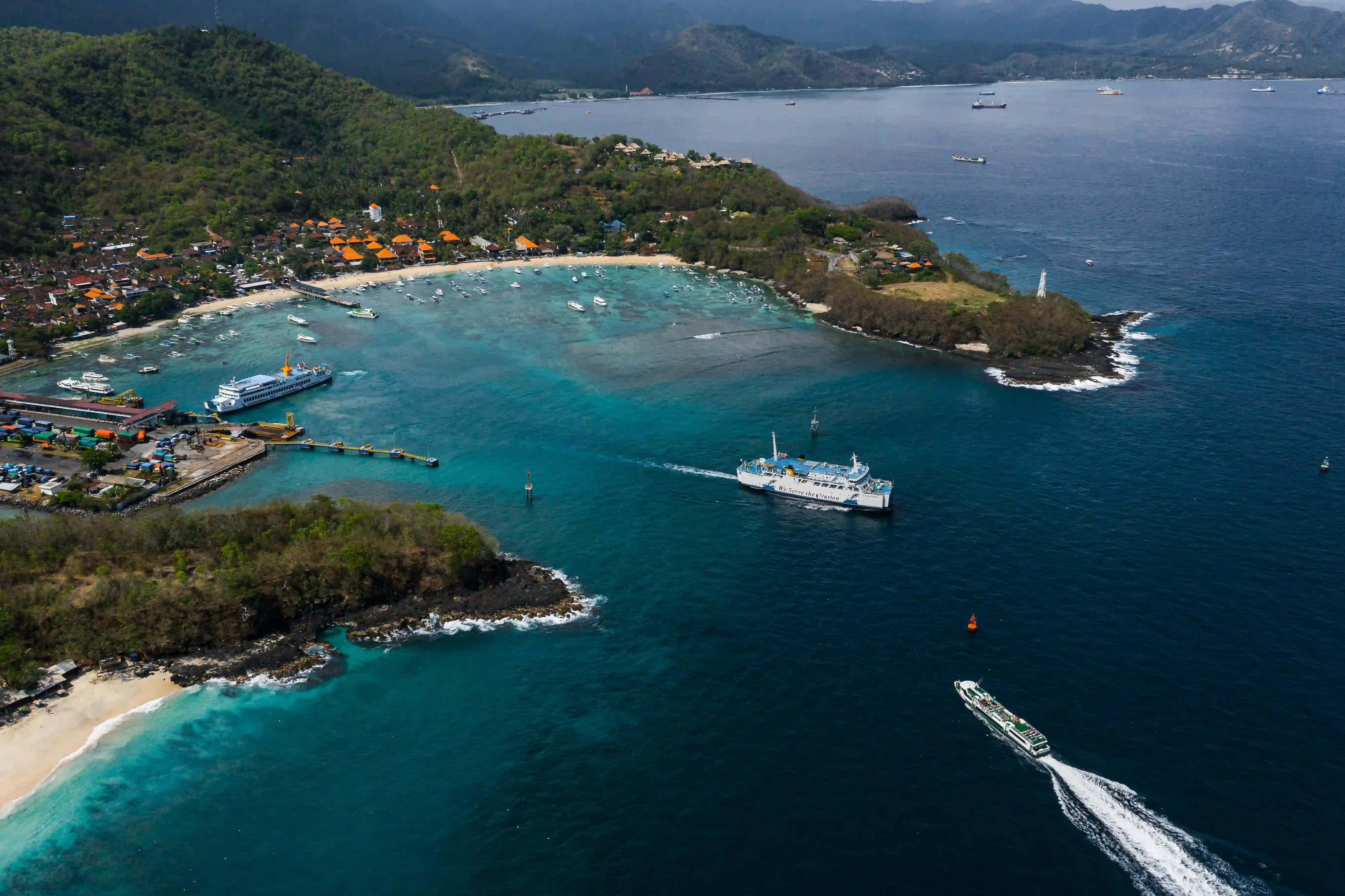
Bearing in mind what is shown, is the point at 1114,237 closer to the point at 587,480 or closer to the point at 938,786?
the point at 587,480

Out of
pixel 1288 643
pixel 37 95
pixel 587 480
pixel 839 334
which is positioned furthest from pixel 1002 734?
pixel 37 95

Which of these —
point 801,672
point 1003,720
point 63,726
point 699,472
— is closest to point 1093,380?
point 699,472

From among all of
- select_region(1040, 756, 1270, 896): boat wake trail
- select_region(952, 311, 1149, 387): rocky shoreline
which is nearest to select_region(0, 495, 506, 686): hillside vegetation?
select_region(1040, 756, 1270, 896): boat wake trail

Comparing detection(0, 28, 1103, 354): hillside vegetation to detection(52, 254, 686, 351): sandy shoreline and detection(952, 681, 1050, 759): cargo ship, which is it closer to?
detection(52, 254, 686, 351): sandy shoreline

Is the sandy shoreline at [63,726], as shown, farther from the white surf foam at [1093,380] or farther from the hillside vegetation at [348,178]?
the hillside vegetation at [348,178]

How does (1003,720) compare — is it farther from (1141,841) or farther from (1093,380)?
(1093,380)
